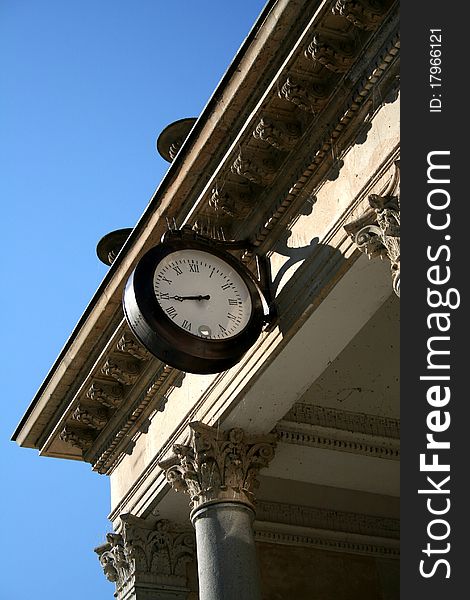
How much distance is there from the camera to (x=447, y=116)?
6336 millimetres

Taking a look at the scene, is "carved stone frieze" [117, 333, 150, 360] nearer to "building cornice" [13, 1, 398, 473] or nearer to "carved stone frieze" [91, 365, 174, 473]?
"building cornice" [13, 1, 398, 473]

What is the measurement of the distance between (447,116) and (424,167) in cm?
32

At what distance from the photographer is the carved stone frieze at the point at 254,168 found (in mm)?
8953

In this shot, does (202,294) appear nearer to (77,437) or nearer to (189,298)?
(189,298)

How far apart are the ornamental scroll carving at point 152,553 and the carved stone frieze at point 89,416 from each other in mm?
1022

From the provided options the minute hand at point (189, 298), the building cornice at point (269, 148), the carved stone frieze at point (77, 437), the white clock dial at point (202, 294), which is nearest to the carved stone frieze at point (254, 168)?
the building cornice at point (269, 148)

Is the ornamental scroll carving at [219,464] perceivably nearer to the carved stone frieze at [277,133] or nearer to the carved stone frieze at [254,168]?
the carved stone frieze at [254,168]

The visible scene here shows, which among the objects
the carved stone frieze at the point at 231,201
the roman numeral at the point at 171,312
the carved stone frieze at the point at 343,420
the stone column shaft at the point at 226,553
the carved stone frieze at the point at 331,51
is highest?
the carved stone frieze at the point at 331,51

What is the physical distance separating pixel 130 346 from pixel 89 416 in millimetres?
1266

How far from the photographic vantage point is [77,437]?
11.6m

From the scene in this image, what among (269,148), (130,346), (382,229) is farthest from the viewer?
(130,346)

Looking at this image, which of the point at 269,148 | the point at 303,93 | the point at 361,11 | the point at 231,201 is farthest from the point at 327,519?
the point at 361,11

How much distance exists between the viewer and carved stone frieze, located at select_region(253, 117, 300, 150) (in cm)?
868

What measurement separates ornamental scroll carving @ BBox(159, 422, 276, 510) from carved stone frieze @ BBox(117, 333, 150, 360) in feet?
3.74
